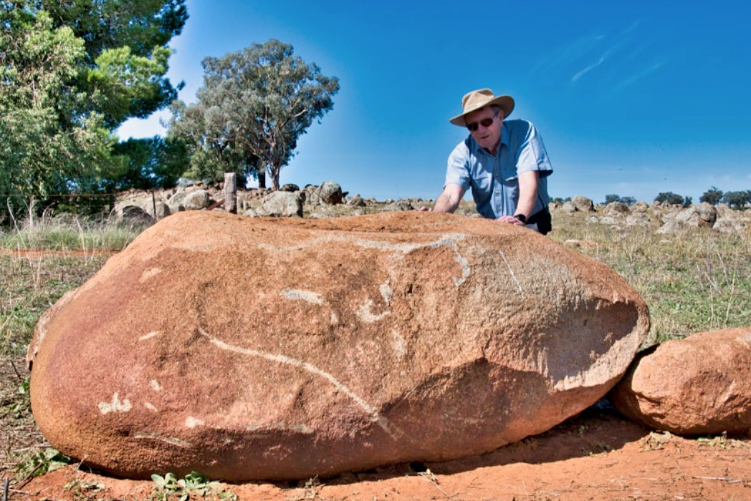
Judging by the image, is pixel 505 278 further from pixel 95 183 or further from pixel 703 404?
pixel 95 183

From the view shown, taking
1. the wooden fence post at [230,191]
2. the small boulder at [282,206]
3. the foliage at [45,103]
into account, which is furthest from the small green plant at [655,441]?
the small boulder at [282,206]

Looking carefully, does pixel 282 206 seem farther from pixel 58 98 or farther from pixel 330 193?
pixel 58 98

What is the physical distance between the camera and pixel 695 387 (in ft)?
10.5

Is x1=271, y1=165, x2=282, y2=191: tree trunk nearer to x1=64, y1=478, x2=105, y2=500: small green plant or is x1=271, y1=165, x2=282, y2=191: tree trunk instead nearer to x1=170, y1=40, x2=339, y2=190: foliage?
x1=170, y1=40, x2=339, y2=190: foliage

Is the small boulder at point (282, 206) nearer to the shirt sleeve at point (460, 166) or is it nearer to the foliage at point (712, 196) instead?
the shirt sleeve at point (460, 166)

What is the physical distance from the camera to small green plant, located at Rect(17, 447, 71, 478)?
2.75 m

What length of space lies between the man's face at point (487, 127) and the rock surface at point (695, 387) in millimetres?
2083

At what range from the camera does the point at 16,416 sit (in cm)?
336

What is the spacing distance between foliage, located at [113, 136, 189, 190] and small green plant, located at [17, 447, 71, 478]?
14602mm

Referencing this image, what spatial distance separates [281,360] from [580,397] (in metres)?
1.61

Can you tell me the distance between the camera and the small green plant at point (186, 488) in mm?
2606

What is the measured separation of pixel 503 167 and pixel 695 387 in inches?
89.6

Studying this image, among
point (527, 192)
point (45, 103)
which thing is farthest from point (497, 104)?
point (45, 103)

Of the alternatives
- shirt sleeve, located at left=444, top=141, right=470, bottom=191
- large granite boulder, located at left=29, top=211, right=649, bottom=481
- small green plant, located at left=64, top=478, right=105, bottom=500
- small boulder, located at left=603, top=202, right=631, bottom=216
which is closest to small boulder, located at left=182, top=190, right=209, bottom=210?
small boulder, located at left=603, top=202, right=631, bottom=216
